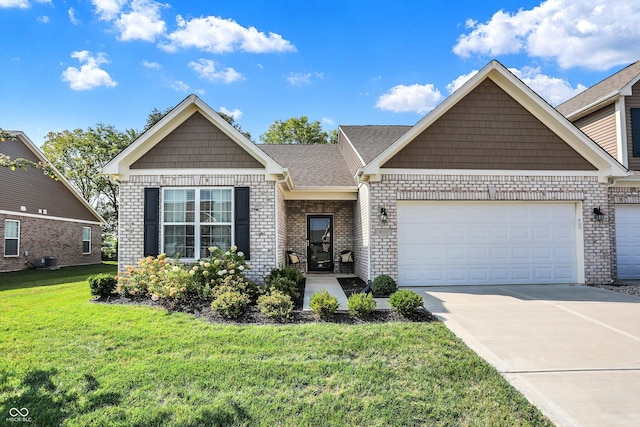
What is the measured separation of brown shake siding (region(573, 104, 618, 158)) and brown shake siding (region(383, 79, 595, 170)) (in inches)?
98.9

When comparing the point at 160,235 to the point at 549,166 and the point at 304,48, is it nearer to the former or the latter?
the point at 304,48

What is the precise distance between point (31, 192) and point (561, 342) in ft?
69.7

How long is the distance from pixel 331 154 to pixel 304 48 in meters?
4.29

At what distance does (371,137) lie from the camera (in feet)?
46.1

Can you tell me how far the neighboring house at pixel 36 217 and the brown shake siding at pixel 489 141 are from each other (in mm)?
14171

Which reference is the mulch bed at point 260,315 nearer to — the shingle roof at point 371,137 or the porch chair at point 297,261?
the porch chair at point 297,261

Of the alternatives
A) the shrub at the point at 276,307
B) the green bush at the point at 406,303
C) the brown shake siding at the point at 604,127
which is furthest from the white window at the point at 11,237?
the brown shake siding at the point at 604,127

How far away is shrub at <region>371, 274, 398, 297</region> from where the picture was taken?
8258mm

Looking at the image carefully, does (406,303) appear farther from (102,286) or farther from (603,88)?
(603,88)

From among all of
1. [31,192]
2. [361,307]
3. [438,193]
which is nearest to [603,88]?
[438,193]

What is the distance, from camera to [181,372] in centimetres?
430

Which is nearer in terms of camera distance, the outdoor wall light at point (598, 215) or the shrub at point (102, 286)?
the shrub at point (102, 286)

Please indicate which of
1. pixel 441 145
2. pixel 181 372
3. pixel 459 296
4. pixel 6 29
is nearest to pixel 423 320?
pixel 459 296

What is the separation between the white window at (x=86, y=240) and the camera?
2172 cm
